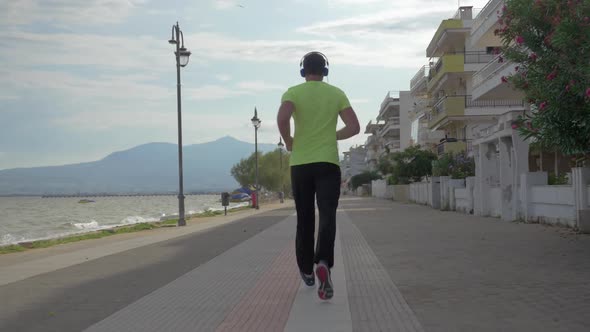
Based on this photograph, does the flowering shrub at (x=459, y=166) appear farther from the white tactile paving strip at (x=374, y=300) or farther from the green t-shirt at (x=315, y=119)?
the green t-shirt at (x=315, y=119)

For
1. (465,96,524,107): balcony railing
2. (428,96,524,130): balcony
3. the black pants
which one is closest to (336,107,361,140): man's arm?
the black pants

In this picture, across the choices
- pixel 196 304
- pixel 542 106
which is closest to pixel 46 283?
pixel 196 304

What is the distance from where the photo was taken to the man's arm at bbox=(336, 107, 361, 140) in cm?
646

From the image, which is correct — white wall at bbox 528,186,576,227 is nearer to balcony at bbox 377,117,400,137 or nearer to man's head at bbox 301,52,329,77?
man's head at bbox 301,52,329,77

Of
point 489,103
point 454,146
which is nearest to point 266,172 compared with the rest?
point 454,146

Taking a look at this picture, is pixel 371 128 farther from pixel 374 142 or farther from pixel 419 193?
pixel 419 193

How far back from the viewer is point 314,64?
6594 millimetres

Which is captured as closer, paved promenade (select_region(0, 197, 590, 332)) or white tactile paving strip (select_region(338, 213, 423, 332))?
white tactile paving strip (select_region(338, 213, 423, 332))

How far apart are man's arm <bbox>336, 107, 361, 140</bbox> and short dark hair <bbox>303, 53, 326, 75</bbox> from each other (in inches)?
17.3

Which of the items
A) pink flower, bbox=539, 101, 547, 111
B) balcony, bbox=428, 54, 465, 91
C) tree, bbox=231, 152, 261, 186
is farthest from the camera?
tree, bbox=231, 152, 261, 186

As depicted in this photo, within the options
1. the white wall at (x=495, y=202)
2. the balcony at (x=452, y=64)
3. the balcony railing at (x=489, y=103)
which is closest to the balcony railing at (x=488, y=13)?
the white wall at (x=495, y=202)

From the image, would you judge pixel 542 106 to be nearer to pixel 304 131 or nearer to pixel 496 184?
pixel 304 131

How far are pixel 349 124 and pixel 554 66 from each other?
4.87m

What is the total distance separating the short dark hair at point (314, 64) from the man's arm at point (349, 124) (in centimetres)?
44
